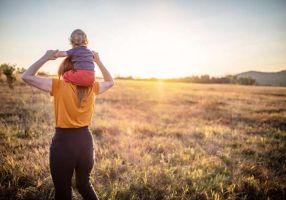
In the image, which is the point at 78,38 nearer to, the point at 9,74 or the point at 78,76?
the point at 78,76

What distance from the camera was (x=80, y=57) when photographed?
2.68 m

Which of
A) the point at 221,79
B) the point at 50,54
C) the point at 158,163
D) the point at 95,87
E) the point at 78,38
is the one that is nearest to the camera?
the point at 50,54

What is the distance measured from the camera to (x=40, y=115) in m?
10.8

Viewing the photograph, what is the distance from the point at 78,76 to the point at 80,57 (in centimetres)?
20

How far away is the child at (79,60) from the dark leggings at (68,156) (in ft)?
1.81

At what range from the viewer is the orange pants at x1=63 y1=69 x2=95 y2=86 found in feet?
8.74

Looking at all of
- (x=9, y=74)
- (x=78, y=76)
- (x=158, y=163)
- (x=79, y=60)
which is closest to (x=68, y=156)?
(x=78, y=76)

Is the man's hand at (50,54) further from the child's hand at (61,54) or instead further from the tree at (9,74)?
the tree at (9,74)

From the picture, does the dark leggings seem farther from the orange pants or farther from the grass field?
the grass field

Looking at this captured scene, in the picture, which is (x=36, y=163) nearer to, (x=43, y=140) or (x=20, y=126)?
(x=43, y=140)

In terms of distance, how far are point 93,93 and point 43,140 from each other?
16.2ft

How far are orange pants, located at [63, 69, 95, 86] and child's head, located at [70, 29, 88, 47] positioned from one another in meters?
0.31

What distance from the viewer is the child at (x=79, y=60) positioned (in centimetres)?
267

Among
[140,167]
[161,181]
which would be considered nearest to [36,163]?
[140,167]
